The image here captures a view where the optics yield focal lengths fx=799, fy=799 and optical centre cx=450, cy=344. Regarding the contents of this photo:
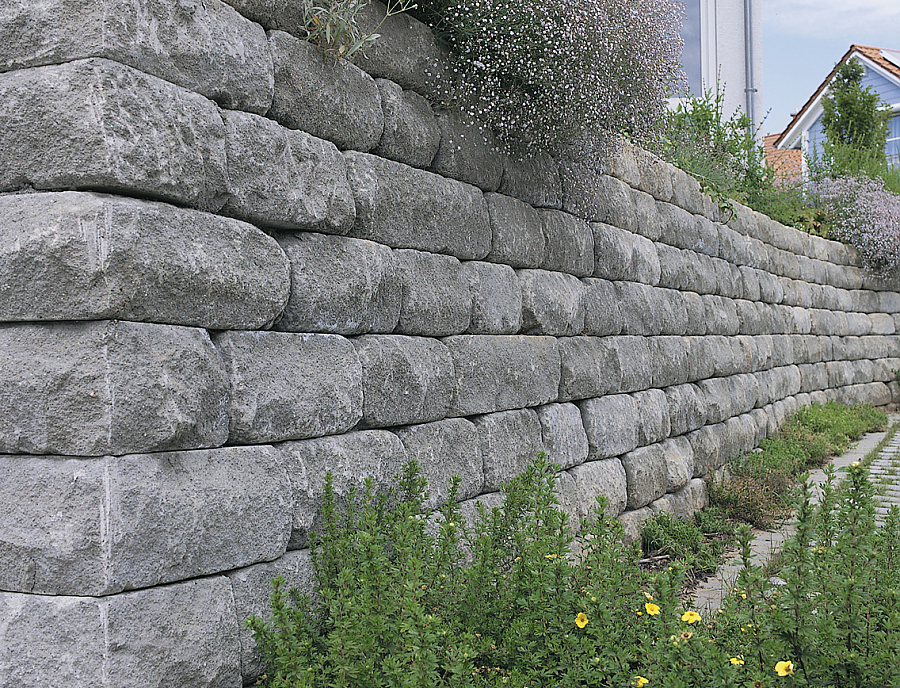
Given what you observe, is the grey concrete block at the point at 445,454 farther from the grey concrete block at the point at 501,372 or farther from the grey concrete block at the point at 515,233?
the grey concrete block at the point at 515,233

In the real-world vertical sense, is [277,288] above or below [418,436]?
above

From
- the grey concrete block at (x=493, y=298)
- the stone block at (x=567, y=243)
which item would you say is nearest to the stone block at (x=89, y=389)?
the grey concrete block at (x=493, y=298)

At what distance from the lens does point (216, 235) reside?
223 centimetres

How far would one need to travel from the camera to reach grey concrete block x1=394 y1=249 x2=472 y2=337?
3.07m

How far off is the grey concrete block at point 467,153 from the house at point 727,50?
9749mm

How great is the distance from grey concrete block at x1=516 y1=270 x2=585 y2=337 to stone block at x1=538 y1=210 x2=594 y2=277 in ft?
0.19

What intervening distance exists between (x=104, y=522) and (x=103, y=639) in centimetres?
27

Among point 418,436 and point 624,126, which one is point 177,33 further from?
point 624,126

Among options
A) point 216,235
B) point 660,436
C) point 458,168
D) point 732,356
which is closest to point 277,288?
point 216,235

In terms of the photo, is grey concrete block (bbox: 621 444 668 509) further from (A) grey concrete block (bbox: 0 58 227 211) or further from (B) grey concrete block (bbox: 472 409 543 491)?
(A) grey concrete block (bbox: 0 58 227 211)

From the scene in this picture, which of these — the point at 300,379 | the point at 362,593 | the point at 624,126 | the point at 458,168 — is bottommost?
the point at 362,593

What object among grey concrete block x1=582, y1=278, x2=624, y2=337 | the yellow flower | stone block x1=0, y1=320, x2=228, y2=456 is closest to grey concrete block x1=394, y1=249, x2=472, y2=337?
stone block x1=0, y1=320, x2=228, y2=456

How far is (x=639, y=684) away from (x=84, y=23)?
2315 mm

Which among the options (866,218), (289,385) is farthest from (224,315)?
(866,218)
